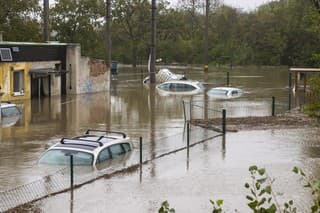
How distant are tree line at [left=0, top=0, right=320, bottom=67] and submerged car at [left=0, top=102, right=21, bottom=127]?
137 feet

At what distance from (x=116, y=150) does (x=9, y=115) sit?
14637 millimetres

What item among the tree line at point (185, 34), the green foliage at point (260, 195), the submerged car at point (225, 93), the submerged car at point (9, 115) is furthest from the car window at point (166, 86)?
the green foliage at point (260, 195)

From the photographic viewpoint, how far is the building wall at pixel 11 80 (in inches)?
1650

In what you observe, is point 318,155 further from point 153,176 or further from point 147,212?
point 147,212

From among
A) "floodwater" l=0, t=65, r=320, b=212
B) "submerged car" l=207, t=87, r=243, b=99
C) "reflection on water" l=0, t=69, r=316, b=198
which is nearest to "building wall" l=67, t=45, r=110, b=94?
"reflection on water" l=0, t=69, r=316, b=198

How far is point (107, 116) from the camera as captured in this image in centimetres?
3616

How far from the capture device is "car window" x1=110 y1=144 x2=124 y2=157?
20969 millimetres

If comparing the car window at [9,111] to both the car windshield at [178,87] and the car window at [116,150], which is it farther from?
the car windshield at [178,87]

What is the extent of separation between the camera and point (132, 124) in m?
32.5

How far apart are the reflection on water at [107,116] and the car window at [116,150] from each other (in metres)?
1.49

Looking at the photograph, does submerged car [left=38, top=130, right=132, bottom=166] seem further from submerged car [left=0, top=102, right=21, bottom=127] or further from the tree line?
the tree line

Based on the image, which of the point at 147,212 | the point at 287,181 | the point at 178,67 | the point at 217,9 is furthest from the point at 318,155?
the point at 217,9

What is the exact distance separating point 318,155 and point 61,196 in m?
11.1

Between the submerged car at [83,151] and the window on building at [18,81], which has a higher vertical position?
the window on building at [18,81]
